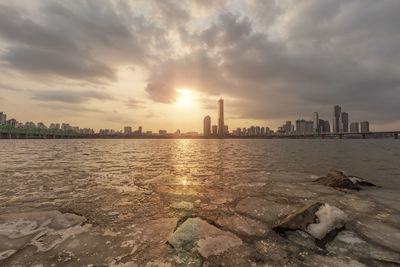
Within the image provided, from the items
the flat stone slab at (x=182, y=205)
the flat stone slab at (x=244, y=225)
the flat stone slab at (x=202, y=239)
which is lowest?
the flat stone slab at (x=182, y=205)

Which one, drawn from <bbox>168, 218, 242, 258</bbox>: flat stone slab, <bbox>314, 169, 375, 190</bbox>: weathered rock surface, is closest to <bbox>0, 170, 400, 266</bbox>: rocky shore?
<bbox>168, 218, 242, 258</bbox>: flat stone slab

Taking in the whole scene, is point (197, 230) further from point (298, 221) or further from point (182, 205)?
point (298, 221)

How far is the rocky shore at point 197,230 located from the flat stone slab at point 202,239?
0.05ft

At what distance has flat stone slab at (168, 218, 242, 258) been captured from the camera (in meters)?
2.70

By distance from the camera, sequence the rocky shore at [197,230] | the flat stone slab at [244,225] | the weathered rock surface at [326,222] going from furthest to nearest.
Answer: the flat stone slab at [244,225], the weathered rock surface at [326,222], the rocky shore at [197,230]

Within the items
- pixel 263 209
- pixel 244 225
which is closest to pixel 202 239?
pixel 244 225

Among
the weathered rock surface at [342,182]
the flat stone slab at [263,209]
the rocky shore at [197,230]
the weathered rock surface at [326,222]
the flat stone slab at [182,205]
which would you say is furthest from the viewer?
the weathered rock surface at [342,182]

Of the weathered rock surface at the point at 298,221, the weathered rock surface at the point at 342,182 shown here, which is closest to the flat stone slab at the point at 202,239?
the weathered rock surface at the point at 298,221

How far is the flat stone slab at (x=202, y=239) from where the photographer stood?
270 centimetres

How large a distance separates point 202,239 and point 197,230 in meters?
0.28

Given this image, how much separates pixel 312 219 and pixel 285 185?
11.9ft

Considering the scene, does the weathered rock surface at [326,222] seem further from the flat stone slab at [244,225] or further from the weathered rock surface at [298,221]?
the flat stone slab at [244,225]

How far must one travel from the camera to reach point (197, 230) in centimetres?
321

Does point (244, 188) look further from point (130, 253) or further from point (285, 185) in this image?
point (130, 253)
